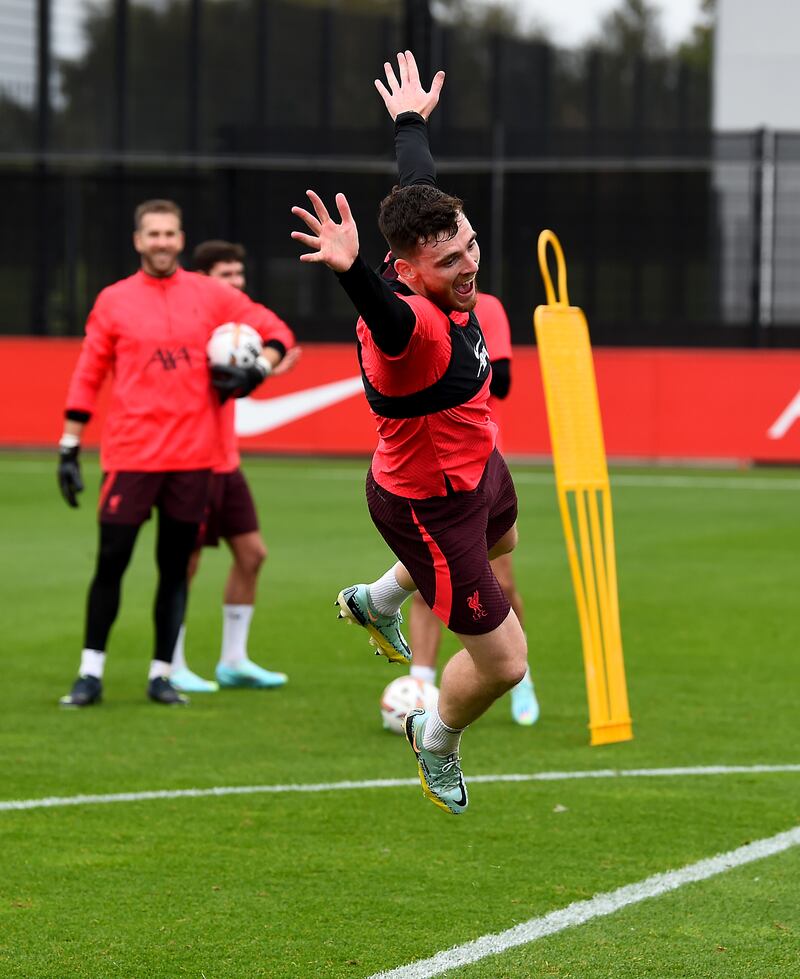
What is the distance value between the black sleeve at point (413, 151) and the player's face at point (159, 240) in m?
2.84

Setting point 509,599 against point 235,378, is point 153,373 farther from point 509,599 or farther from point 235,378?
point 509,599

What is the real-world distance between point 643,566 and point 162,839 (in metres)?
8.16

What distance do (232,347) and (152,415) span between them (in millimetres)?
532

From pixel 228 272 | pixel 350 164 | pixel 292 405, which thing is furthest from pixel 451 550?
pixel 350 164

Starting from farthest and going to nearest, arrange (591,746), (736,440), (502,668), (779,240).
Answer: (779,240) → (736,440) → (591,746) → (502,668)

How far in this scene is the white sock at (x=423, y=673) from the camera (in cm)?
826

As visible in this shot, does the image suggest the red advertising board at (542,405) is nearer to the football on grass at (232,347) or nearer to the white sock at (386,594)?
the football on grass at (232,347)

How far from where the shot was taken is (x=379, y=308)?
15.5 feet

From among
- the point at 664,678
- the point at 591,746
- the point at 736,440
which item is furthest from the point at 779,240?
the point at 591,746

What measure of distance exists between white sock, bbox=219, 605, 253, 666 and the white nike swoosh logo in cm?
1270

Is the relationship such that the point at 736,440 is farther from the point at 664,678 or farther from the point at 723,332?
the point at 664,678

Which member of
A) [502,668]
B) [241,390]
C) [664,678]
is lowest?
[664,678]

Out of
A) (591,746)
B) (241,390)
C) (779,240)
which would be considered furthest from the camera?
(779,240)

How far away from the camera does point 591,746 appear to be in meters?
7.96
